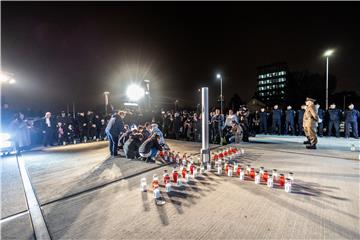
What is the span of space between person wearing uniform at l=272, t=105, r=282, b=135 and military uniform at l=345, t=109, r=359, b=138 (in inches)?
164

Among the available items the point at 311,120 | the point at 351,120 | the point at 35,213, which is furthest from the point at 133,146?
the point at 351,120

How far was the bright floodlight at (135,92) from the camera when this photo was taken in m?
19.0

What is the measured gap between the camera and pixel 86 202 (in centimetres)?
479

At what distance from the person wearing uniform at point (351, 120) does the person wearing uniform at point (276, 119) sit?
4.15 meters

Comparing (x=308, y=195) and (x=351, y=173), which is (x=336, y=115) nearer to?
(x=351, y=173)

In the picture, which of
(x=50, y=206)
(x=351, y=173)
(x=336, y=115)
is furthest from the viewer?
(x=336, y=115)

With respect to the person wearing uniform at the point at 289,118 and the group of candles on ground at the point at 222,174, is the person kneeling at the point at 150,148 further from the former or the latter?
the person wearing uniform at the point at 289,118

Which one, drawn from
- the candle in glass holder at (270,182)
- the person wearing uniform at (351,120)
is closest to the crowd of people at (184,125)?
the person wearing uniform at (351,120)

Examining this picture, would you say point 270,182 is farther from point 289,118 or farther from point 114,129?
point 289,118

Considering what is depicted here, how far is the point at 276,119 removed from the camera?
1705 cm

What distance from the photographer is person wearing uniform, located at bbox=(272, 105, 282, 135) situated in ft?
55.6

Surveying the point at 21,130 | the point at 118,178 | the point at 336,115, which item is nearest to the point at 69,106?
the point at 21,130

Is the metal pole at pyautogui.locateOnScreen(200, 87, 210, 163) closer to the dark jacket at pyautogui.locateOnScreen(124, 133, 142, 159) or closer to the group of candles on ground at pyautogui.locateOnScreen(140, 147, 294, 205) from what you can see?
the group of candles on ground at pyautogui.locateOnScreen(140, 147, 294, 205)

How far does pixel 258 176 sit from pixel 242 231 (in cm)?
249
